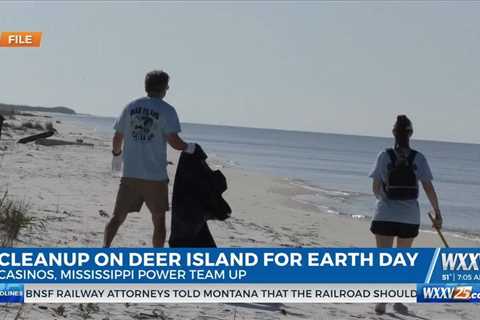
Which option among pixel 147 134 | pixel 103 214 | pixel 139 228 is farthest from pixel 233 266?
pixel 103 214

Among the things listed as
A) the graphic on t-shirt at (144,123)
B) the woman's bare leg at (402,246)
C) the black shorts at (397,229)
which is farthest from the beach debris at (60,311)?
the woman's bare leg at (402,246)

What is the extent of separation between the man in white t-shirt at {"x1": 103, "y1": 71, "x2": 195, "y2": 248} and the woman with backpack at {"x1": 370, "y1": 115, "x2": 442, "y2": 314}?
1739 mm

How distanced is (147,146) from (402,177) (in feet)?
7.31

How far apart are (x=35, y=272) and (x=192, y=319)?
1224mm

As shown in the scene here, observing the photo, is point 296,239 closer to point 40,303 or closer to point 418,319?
point 418,319

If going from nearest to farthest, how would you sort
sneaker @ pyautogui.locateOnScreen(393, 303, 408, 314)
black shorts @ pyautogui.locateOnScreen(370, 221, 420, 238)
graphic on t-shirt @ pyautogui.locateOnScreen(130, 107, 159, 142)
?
1. graphic on t-shirt @ pyautogui.locateOnScreen(130, 107, 159, 142)
2. black shorts @ pyautogui.locateOnScreen(370, 221, 420, 238)
3. sneaker @ pyautogui.locateOnScreen(393, 303, 408, 314)

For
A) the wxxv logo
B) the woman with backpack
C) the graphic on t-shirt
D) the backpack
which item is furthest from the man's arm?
the wxxv logo

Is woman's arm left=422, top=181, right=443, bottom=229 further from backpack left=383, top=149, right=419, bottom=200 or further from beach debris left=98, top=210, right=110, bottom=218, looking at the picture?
beach debris left=98, top=210, right=110, bottom=218

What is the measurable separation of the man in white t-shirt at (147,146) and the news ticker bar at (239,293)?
85cm

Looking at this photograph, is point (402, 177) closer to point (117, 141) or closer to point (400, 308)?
point (400, 308)

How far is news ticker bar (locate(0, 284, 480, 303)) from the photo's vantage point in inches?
203

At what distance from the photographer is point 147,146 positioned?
235 inches

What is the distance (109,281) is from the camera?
5.35m

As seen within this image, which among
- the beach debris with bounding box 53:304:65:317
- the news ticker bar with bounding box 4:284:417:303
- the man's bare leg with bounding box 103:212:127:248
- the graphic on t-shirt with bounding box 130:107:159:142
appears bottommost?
the beach debris with bounding box 53:304:65:317
